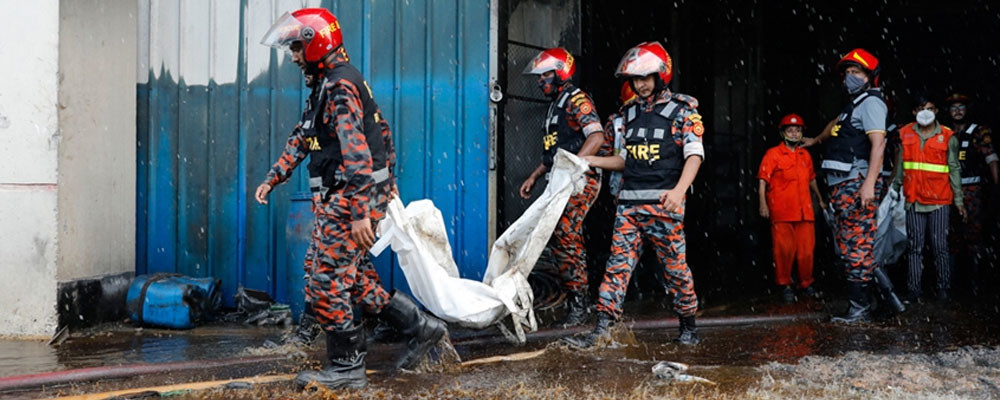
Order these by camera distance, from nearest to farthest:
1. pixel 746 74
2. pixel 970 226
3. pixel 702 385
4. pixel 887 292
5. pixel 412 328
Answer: pixel 702 385, pixel 412 328, pixel 887 292, pixel 970 226, pixel 746 74

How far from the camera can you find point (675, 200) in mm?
5520

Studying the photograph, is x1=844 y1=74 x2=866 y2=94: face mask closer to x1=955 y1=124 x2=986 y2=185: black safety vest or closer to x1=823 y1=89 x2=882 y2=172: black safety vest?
x1=823 y1=89 x2=882 y2=172: black safety vest

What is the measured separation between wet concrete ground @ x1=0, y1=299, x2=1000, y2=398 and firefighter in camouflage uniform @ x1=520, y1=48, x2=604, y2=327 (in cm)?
55

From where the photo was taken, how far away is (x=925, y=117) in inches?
328

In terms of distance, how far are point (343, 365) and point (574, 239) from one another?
8.41 ft

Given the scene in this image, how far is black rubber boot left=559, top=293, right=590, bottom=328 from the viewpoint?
21.8 feet

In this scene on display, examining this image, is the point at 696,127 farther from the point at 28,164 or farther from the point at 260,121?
the point at 28,164

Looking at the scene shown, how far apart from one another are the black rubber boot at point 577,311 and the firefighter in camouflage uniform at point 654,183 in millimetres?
921

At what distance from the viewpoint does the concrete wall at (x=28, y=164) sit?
6344mm

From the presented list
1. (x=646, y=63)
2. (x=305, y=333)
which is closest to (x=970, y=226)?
(x=646, y=63)

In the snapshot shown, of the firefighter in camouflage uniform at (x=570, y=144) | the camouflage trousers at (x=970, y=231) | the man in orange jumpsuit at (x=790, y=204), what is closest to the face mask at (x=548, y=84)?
the firefighter in camouflage uniform at (x=570, y=144)

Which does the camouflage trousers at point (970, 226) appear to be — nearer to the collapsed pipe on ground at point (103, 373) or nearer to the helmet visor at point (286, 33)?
the helmet visor at point (286, 33)

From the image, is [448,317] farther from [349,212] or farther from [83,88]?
[83,88]

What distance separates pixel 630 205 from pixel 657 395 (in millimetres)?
1739
